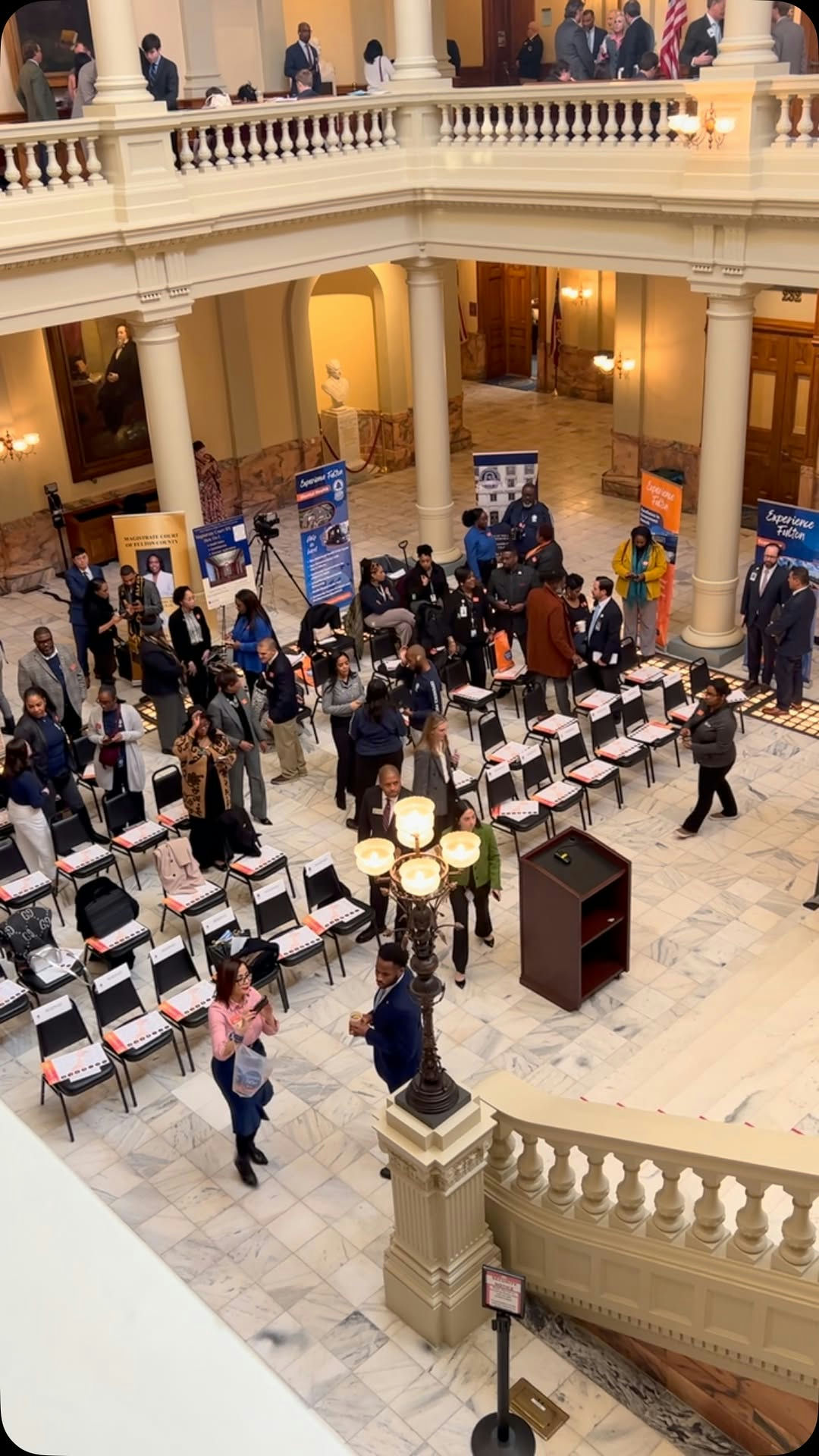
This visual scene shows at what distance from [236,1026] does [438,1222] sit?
1.51 meters

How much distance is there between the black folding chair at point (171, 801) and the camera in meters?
11.4

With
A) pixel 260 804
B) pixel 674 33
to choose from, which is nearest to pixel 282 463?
pixel 674 33

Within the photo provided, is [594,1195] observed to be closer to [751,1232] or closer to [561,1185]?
[561,1185]

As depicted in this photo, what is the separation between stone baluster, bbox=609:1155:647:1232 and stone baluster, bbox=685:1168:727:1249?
317 mm

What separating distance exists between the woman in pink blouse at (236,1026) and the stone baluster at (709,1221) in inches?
97.6

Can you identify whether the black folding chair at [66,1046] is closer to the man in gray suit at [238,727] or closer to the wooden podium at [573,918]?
the man in gray suit at [238,727]

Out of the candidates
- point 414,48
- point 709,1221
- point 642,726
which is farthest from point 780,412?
point 709,1221

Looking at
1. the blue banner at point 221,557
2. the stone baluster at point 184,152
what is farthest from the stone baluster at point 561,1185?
the stone baluster at point 184,152

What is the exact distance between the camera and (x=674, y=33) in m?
14.0

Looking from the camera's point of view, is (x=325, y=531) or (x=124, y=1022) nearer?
(x=124, y=1022)

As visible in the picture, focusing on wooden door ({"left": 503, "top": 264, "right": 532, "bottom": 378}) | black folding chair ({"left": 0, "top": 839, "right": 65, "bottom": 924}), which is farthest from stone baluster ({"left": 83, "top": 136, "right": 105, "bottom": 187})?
wooden door ({"left": 503, "top": 264, "right": 532, "bottom": 378})

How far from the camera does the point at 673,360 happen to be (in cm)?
1873

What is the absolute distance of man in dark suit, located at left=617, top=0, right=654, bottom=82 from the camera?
48.9 ft

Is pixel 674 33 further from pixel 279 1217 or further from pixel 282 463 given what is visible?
pixel 279 1217
